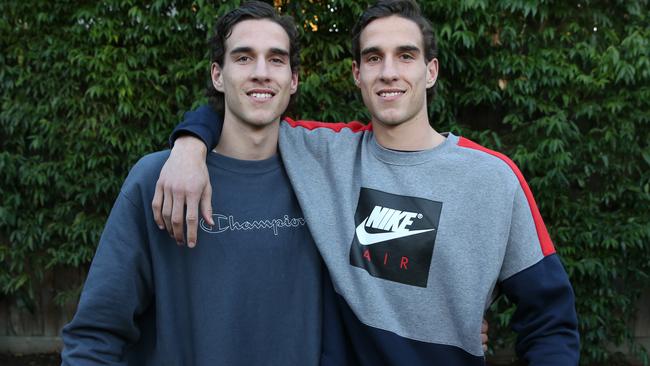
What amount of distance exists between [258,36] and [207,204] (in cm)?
68

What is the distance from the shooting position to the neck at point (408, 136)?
1.92 meters

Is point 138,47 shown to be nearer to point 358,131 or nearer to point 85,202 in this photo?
point 85,202

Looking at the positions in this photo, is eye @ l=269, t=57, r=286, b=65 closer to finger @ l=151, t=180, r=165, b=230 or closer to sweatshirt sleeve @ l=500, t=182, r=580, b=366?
finger @ l=151, t=180, r=165, b=230

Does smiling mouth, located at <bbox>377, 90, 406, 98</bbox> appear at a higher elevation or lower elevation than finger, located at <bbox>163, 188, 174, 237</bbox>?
higher

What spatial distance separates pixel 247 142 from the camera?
1.93 m

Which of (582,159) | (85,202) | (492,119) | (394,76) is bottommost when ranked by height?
(85,202)

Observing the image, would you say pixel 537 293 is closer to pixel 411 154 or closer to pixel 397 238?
pixel 397 238

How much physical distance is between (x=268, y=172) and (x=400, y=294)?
616 mm

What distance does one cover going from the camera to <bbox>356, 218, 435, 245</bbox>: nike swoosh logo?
1774 millimetres

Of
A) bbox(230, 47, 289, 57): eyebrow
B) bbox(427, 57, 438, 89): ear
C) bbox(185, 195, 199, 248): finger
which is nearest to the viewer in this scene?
bbox(185, 195, 199, 248): finger

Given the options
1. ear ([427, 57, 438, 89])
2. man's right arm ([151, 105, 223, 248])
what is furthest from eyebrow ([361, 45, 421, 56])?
man's right arm ([151, 105, 223, 248])

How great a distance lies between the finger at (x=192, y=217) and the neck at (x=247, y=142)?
0.33 meters

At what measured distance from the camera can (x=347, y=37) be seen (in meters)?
3.94

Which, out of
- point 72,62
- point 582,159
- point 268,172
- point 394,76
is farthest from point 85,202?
point 582,159
